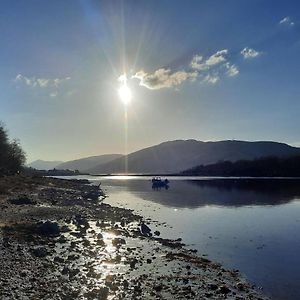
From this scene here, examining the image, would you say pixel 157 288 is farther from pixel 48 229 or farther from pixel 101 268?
pixel 48 229

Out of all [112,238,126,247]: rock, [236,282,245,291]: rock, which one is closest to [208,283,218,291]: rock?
[236,282,245,291]: rock

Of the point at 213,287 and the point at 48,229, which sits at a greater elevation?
the point at 48,229

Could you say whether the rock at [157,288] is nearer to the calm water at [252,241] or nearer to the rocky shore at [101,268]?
the rocky shore at [101,268]

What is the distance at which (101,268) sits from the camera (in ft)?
88.2

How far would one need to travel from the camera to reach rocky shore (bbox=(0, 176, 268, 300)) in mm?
21609

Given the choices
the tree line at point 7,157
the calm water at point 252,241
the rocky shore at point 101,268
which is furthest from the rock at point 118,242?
the tree line at point 7,157

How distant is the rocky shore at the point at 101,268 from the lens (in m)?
21.6

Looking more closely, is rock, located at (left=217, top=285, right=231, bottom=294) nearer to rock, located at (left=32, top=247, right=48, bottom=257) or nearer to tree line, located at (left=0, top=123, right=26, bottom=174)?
rock, located at (left=32, top=247, right=48, bottom=257)

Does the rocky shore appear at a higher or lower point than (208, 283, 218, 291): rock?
higher

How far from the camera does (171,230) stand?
50812mm

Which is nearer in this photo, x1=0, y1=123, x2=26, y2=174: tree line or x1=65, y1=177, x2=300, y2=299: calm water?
x1=65, y1=177, x2=300, y2=299: calm water

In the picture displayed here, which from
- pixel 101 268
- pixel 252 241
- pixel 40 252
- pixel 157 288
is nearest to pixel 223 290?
pixel 157 288

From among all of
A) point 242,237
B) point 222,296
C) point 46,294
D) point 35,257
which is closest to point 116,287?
point 46,294

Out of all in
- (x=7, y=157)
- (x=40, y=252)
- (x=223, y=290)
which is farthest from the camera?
(x=7, y=157)
